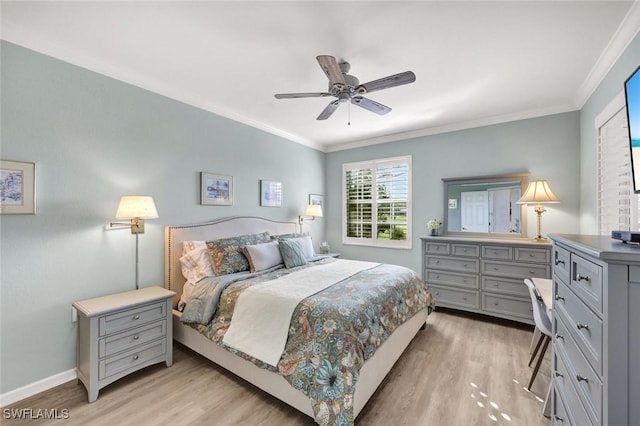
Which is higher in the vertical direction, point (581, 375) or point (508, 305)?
point (581, 375)

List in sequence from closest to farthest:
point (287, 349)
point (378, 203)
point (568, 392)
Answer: point (568, 392) < point (287, 349) < point (378, 203)

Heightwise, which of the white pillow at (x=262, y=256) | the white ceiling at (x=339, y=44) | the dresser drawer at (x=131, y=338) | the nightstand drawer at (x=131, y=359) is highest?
the white ceiling at (x=339, y=44)

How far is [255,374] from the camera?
6.77 feet

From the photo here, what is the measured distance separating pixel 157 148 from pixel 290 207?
2.21 meters

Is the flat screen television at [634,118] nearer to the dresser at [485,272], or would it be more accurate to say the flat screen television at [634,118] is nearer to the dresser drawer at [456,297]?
the dresser at [485,272]

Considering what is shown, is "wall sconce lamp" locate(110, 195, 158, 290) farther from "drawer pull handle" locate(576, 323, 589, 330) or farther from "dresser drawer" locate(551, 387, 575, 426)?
"dresser drawer" locate(551, 387, 575, 426)

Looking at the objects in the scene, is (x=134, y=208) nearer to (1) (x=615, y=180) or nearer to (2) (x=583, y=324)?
(2) (x=583, y=324)

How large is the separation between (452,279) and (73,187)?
427 cm

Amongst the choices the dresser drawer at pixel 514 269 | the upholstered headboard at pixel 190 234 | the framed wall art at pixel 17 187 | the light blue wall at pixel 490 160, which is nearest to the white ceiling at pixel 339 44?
the light blue wall at pixel 490 160

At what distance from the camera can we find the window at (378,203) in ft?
14.9

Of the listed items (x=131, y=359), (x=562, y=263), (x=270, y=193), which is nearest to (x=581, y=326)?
(x=562, y=263)

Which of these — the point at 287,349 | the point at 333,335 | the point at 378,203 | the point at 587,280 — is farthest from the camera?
the point at 378,203

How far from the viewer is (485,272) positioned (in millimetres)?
3416

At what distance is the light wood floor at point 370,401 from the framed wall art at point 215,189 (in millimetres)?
1696
